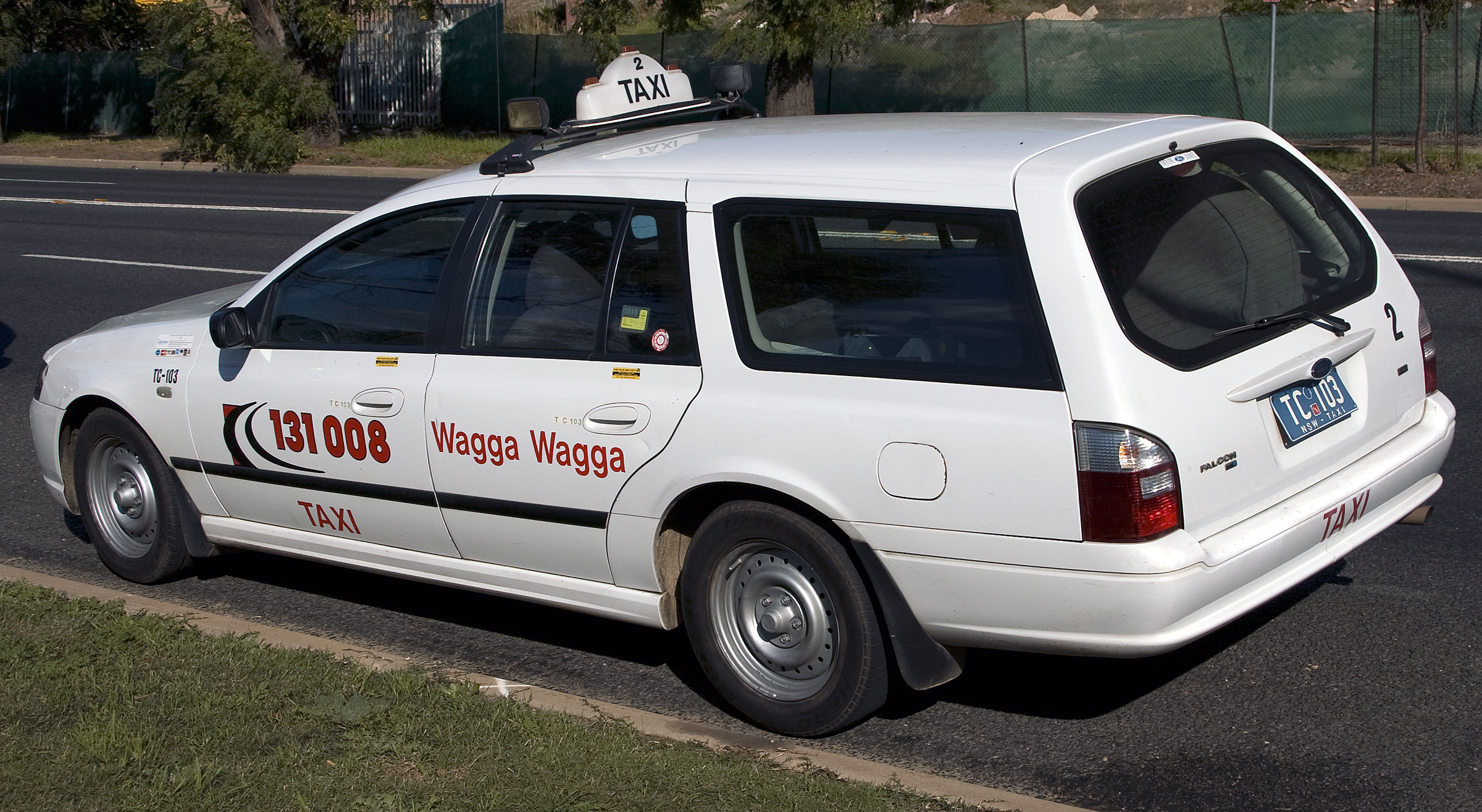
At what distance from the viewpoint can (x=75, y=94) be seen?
118 ft

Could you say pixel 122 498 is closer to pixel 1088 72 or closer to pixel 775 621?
pixel 775 621

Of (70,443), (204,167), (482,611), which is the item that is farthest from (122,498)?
(204,167)

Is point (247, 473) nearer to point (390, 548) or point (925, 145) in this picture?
point (390, 548)

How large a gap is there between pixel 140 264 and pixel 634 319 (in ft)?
37.1

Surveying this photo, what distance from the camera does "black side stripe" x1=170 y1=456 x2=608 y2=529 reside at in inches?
175

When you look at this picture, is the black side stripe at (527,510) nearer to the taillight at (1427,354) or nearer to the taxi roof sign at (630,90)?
the taxi roof sign at (630,90)

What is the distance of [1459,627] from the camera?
4.72 m

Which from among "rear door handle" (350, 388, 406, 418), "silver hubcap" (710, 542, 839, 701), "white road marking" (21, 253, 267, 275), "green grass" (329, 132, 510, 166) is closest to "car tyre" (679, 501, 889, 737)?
"silver hubcap" (710, 542, 839, 701)

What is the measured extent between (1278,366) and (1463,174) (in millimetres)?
17044

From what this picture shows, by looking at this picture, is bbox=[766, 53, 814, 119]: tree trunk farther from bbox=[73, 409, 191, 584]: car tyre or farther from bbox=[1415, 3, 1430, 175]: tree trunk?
bbox=[73, 409, 191, 584]: car tyre

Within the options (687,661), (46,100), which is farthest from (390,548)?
(46,100)

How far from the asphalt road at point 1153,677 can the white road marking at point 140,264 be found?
243 inches

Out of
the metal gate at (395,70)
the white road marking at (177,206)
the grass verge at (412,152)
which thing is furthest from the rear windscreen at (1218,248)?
the metal gate at (395,70)

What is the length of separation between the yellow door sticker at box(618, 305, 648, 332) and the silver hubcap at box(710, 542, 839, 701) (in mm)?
732
